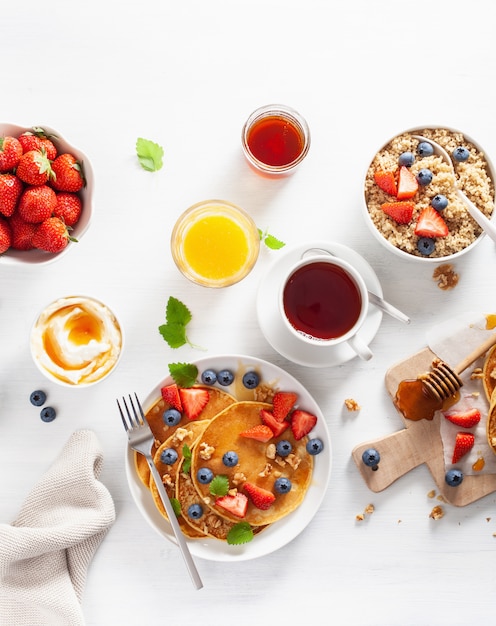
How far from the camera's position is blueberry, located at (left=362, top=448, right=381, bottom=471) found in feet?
6.22

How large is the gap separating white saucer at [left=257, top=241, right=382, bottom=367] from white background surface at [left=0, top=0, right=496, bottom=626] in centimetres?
11

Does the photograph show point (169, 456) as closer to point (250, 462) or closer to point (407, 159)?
point (250, 462)

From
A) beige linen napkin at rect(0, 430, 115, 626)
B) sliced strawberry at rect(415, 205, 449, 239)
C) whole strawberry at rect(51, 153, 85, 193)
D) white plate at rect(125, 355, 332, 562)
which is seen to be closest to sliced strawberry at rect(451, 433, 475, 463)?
white plate at rect(125, 355, 332, 562)

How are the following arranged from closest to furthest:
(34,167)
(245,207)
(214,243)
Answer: (34,167), (214,243), (245,207)

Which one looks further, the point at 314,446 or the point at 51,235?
the point at 314,446

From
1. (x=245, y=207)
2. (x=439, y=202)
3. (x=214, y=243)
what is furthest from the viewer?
(x=245, y=207)

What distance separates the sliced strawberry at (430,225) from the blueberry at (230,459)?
2.83 feet

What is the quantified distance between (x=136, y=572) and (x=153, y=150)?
1368 millimetres

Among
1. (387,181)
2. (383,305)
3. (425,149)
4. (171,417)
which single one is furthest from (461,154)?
(171,417)

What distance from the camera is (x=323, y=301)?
1.74 meters

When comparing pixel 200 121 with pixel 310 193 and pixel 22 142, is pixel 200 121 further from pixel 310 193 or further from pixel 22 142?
pixel 22 142

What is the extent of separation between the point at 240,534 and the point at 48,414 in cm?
72

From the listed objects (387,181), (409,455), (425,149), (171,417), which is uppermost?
(425,149)

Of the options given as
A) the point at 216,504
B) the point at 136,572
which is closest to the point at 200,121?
the point at 216,504
